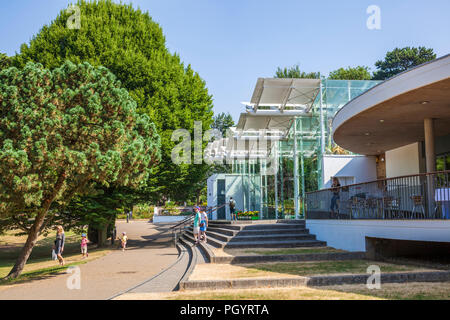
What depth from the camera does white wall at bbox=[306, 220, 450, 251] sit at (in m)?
9.52

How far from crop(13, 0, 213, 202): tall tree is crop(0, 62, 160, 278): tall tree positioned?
7253 millimetres

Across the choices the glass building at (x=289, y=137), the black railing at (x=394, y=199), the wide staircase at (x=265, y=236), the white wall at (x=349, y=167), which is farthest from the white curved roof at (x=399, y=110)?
the wide staircase at (x=265, y=236)

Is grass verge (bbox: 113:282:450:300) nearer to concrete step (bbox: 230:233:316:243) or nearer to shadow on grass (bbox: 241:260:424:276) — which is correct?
shadow on grass (bbox: 241:260:424:276)

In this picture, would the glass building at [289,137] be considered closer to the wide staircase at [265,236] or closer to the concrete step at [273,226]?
the concrete step at [273,226]

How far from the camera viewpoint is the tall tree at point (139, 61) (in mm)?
21953

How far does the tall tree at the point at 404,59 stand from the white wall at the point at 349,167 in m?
31.2

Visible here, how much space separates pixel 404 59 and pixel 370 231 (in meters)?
42.8

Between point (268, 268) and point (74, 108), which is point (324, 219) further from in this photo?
point (74, 108)

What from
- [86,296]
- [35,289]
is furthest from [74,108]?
[86,296]

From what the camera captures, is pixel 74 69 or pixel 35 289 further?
pixel 74 69

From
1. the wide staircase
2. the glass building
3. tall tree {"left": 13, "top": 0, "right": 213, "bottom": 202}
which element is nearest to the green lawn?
tall tree {"left": 13, "top": 0, "right": 213, "bottom": 202}

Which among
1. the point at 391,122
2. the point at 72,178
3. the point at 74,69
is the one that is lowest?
the point at 72,178
